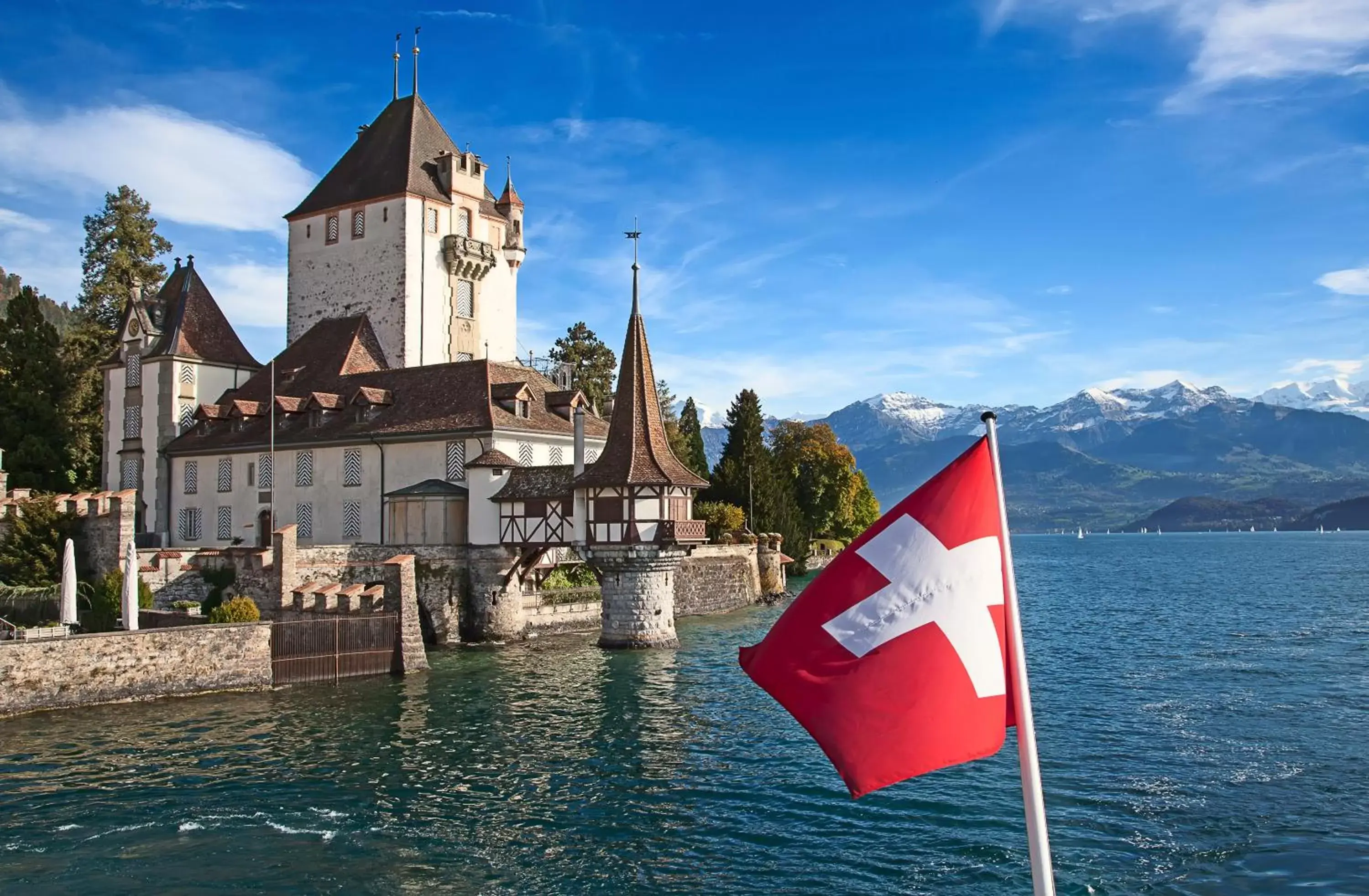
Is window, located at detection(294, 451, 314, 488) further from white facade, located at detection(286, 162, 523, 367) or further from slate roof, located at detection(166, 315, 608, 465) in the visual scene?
white facade, located at detection(286, 162, 523, 367)

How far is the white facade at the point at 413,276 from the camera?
5722 cm

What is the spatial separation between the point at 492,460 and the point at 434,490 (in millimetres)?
2937

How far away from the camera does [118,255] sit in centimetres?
6756

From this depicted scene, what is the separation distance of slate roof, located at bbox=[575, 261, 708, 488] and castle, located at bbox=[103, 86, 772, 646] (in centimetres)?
9

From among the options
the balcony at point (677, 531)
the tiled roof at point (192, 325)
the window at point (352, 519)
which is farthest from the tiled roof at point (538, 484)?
the tiled roof at point (192, 325)

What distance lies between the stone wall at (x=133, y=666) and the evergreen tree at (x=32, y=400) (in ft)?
104

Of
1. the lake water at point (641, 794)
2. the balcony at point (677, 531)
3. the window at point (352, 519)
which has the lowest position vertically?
the lake water at point (641, 794)

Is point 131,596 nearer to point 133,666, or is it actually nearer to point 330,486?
point 133,666

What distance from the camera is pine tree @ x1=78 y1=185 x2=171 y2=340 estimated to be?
67375mm

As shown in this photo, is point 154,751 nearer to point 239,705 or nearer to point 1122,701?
point 239,705

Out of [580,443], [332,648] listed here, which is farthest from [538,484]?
[332,648]

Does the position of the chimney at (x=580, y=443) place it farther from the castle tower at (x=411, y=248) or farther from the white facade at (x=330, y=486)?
the castle tower at (x=411, y=248)

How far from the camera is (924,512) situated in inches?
303

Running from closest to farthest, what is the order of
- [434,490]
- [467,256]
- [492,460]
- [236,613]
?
[236,613]
[492,460]
[434,490]
[467,256]
